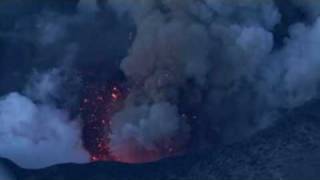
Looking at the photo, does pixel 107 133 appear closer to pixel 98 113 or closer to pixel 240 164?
pixel 98 113

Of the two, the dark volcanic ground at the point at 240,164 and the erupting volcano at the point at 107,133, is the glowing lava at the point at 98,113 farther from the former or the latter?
the dark volcanic ground at the point at 240,164

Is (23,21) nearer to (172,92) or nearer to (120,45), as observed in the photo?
(120,45)

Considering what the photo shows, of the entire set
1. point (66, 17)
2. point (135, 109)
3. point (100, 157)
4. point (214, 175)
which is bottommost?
point (214, 175)

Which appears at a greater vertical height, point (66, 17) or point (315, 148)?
point (66, 17)

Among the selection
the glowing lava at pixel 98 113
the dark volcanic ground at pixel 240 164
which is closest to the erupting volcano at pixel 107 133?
the glowing lava at pixel 98 113

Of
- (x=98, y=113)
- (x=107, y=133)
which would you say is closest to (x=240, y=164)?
(x=107, y=133)

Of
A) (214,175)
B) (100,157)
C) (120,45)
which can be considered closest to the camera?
(214,175)

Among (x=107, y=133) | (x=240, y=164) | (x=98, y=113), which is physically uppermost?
(x=98, y=113)

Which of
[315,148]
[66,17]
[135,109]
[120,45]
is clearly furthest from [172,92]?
[315,148]
